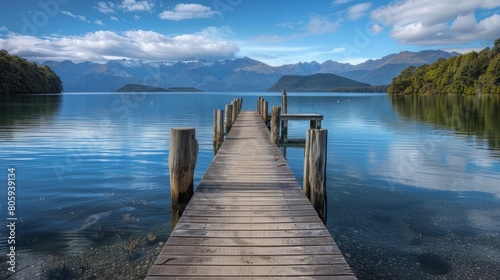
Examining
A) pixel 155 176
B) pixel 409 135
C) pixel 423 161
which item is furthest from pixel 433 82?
pixel 155 176

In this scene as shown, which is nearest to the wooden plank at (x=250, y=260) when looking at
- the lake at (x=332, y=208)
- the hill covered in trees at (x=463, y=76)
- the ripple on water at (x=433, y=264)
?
the lake at (x=332, y=208)

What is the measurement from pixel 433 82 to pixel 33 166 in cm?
13394

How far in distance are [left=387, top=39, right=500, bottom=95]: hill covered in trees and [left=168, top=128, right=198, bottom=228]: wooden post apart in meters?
104

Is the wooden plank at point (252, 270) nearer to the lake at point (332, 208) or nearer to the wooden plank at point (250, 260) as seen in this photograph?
the wooden plank at point (250, 260)

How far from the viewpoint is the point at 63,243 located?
26.6 ft

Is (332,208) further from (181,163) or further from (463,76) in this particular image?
(463,76)

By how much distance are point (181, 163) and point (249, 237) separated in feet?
9.76

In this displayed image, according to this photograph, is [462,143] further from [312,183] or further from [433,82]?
[433,82]

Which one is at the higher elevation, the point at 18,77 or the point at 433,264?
the point at 18,77

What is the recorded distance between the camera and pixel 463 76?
10219 centimetres

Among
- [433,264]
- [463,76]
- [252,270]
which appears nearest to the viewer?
[252,270]

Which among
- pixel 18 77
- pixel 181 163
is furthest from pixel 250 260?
pixel 18 77

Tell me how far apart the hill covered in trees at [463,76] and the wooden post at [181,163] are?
104 meters

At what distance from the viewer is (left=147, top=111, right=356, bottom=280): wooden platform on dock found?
436 centimetres
